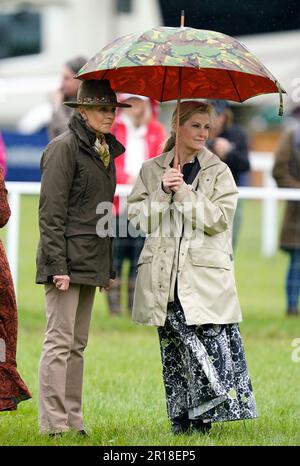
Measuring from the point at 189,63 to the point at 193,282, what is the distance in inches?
48.3

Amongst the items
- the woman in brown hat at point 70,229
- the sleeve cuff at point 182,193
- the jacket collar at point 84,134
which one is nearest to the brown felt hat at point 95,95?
the woman in brown hat at point 70,229

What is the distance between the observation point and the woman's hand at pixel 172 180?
6.52 metres

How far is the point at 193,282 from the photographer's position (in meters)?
6.55

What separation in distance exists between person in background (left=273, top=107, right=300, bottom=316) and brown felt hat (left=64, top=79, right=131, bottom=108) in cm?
568

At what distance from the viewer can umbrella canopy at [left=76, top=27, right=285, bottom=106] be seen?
20.1 feet

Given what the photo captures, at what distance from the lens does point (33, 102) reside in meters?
26.8

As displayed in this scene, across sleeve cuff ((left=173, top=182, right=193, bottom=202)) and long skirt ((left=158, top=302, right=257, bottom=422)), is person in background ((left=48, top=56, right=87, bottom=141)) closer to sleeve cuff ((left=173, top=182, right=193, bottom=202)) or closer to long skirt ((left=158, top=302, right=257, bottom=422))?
sleeve cuff ((left=173, top=182, right=193, bottom=202))

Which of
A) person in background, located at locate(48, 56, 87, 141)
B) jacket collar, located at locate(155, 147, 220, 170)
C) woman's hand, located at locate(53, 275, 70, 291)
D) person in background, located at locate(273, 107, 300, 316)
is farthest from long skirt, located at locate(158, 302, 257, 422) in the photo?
person in background, located at locate(273, 107, 300, 316)

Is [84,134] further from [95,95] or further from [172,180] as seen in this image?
[172,180]

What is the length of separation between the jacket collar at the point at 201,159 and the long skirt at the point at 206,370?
81 cm

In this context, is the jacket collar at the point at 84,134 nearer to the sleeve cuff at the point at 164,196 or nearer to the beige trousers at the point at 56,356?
the sleeve cuff at the point at 164,196

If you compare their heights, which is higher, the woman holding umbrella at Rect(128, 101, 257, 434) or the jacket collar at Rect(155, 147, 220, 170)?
the jacket collar at Rect(155, 147, 220, 170)

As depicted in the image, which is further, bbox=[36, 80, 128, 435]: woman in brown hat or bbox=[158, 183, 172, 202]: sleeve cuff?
bbox=[158, 183, 172, 202]: sleeve cuff

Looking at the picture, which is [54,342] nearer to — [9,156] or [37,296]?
[37,296]
